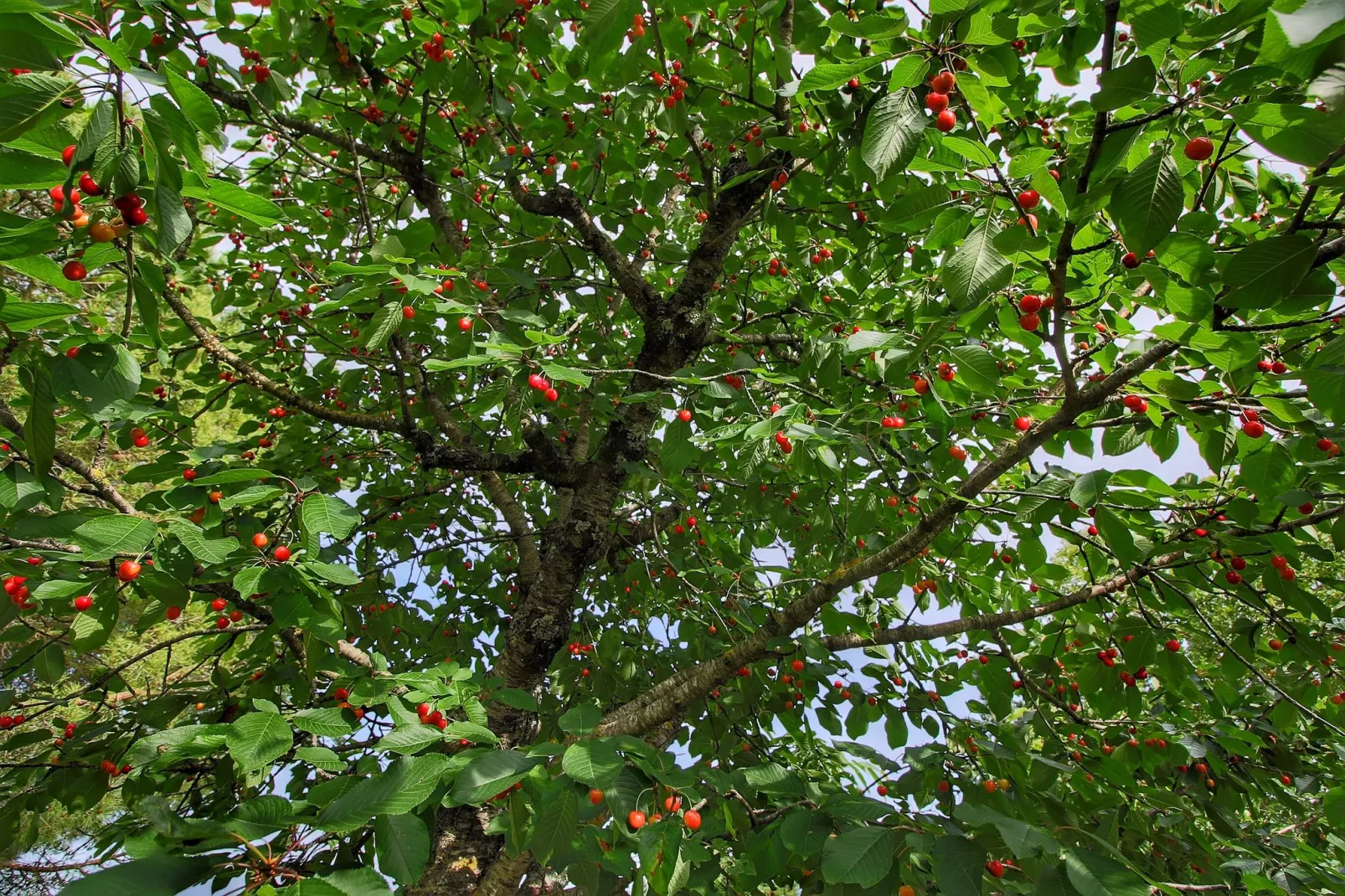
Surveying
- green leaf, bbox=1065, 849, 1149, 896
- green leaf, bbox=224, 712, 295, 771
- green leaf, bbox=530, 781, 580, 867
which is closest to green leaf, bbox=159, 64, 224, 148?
green leaf, bbox=224, 712, 295, 771

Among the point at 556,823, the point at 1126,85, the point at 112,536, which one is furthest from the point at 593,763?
the point at 1126,85

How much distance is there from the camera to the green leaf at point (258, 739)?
1.56 m

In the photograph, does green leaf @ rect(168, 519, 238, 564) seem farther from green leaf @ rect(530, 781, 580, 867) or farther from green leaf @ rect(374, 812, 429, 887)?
green leaf @ rect(530, 781, 580, 867)

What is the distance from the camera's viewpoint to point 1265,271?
115 centimetres

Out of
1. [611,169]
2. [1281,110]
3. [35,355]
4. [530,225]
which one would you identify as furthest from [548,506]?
[1281,110]

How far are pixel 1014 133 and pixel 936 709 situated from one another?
252 centimetres

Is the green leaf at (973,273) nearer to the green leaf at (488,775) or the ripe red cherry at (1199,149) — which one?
the ripe red cherry at (1199,149)

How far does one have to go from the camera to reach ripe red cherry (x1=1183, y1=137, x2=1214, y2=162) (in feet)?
4.10

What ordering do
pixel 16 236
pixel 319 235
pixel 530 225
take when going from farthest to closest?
pixel 319 235
pixel 530 225
pixel 16 236

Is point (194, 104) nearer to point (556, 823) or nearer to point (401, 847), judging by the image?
point (401, 847)

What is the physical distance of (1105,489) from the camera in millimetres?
1875

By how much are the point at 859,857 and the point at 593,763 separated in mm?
681

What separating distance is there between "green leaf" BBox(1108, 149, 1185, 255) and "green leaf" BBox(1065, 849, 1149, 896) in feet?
4.25

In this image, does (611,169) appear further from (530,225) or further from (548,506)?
(548,506)
